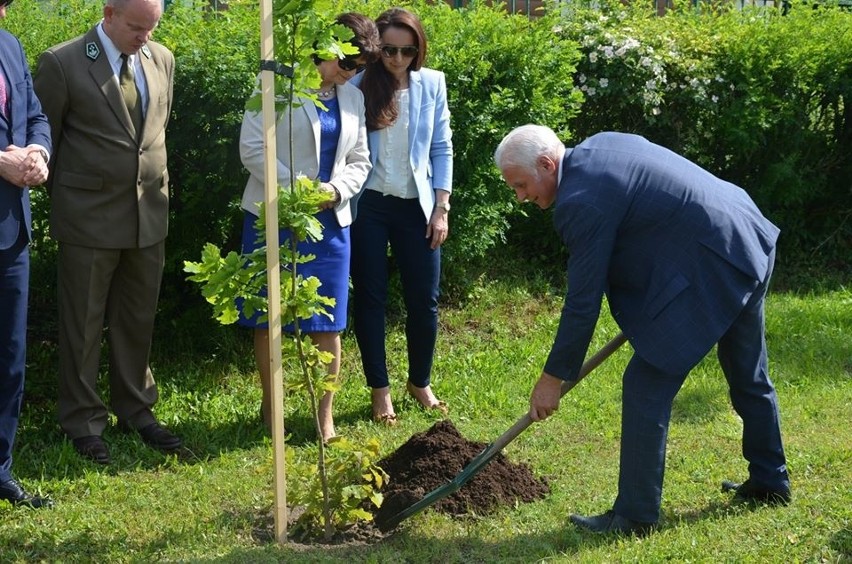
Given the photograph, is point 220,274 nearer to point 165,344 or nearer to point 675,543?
point 675,543

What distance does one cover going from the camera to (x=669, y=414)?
468 cm

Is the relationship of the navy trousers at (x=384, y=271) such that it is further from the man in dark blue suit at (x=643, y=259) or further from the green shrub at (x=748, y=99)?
the green shrub at (x=748, y=99)

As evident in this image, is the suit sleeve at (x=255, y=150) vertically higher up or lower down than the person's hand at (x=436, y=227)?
higher up

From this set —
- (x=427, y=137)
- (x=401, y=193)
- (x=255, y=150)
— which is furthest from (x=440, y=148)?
(x=255, y=150)

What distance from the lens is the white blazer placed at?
5.42 meters

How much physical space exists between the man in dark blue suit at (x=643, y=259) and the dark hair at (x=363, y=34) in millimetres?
1325

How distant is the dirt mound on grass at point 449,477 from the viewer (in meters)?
5.14

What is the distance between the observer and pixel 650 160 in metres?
4.55

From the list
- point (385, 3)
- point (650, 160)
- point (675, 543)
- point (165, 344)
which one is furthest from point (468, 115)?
point (675, 543)

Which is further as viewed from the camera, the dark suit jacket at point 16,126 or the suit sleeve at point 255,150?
the suit sleeve at point 255,150

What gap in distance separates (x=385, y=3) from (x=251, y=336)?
8.01ft

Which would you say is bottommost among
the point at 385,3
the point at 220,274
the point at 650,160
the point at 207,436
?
the point at 207,436

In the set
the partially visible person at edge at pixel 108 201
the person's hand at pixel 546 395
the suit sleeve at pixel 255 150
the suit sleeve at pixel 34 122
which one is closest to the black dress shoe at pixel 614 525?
the person's hand at pixel 546 395

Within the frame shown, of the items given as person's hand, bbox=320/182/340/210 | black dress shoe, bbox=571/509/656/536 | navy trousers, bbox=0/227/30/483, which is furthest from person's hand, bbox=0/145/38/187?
black dress shoe, bbox=571/509/656/536
